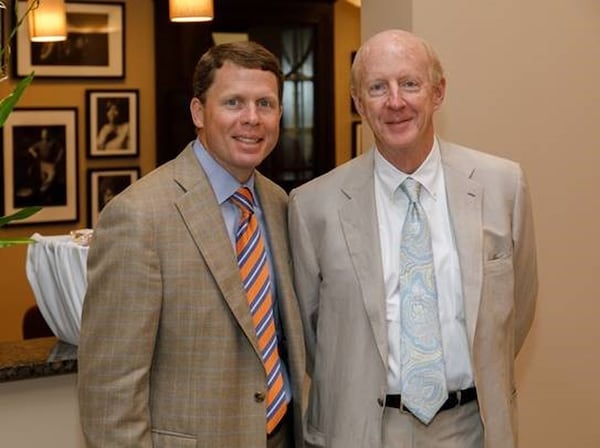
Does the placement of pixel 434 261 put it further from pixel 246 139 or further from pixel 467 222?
pixel 246 139

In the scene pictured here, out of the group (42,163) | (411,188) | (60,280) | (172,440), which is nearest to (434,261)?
(411,188)

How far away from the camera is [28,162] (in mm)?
5473

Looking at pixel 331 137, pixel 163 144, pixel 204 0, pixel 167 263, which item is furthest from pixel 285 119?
pixel 167 263

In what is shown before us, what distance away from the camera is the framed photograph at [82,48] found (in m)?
5.46

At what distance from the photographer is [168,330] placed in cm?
207

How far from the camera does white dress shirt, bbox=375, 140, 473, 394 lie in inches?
88.8

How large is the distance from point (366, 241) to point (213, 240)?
1.25 ft

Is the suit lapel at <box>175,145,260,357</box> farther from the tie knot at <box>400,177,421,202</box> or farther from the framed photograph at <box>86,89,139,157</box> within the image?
the framed photograph at <box>86,89,139,157</box>

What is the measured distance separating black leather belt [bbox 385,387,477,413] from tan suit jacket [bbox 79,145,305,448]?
301 millimetres

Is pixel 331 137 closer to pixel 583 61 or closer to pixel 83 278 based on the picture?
pixel 583 61

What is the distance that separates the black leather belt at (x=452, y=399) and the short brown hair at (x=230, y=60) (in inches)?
30.0

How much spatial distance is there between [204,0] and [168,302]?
65.8 inches

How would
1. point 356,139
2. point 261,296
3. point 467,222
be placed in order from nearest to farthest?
point 261,296 < point 467,222 < point 356,139

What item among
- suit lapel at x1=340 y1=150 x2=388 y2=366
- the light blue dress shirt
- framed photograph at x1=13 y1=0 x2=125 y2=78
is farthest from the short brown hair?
framed photograph at x1=13 y1=0 x2=125 y2=78
